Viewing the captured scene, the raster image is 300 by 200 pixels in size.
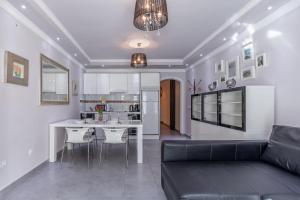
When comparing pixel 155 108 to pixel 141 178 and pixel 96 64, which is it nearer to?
pixel 96 64

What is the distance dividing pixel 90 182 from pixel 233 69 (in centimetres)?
352

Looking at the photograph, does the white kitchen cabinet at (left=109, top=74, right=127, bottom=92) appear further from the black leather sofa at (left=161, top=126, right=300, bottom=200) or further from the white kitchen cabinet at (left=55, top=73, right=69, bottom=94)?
the black leather sofa at (left=161, top=126, right=300, bottom=200)

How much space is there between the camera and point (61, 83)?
5.31 metres

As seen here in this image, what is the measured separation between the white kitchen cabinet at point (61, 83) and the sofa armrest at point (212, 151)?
3295 millimetres

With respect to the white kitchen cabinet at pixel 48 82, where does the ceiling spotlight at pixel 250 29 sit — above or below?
above

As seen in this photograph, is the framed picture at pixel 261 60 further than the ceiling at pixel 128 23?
Yes

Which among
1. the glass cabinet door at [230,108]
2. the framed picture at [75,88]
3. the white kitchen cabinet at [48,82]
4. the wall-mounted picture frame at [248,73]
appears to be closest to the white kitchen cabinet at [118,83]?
the framed picture at [75,88]

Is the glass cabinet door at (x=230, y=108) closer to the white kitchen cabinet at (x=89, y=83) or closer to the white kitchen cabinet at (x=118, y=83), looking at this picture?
the white kitchen cabinet at (x=118, y=83)

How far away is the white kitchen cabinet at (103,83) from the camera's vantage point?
779cm

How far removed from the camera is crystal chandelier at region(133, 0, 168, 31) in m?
2.44

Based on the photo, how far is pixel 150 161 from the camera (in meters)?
4.53

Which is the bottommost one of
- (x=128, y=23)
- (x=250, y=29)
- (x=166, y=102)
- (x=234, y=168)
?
(x=234, y=168)

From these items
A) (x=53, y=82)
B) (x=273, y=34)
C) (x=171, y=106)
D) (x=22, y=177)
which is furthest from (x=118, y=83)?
(x=273, y=34)

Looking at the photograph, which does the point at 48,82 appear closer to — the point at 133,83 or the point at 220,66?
the point at 133,83
